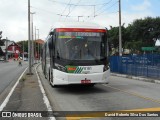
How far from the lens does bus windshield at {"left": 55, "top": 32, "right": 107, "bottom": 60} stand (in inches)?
675

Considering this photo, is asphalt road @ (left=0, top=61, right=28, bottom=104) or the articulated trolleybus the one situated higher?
the articulated trolleybus

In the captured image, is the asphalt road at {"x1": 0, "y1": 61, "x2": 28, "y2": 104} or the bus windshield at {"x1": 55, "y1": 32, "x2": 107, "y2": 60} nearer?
the bus windshield at {"x1": 55, "y1": 32, "x2": 107, "y2": 60}

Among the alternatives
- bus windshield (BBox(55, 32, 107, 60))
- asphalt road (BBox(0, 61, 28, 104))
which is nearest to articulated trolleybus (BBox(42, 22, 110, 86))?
bus windshield (BBox(55, 32, 107, 60))

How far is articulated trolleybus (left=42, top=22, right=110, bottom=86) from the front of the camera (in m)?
16.9

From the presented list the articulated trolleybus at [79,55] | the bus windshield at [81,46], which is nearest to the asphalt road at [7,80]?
the articulated trolleybus at [79,55]

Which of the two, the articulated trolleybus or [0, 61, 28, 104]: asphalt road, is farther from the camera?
[0, 61, 28, 104]: asphalt road

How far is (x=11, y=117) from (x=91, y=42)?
24.6 feet

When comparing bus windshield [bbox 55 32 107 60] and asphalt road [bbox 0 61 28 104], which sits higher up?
bus windshield [bbox 55 32 107 60]

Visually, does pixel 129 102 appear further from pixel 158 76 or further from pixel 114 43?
pixel 114 43

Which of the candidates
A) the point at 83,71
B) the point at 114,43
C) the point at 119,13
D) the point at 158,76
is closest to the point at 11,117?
the point at 83,71

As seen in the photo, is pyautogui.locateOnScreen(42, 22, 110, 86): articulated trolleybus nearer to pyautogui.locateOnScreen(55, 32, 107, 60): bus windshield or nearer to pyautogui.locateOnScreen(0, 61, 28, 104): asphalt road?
pyautogui.locateOnScreen(55, 32, 107, 60): bus windshield

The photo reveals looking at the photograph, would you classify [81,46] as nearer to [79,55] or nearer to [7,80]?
[79,55]

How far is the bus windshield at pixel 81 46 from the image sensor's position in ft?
56.2

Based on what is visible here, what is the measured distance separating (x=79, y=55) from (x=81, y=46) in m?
0.43
